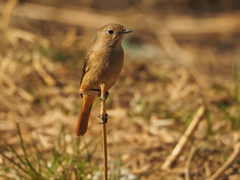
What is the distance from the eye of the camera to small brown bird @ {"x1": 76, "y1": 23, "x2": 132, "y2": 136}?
8.01ft

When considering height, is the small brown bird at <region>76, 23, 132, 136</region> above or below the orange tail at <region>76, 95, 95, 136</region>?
above

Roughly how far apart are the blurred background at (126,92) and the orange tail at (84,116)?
0.22 metres

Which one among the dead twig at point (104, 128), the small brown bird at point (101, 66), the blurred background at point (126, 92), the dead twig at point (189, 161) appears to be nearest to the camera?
the dead twig at point (104, 128)

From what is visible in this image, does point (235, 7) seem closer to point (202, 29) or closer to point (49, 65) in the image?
point (202, 29)

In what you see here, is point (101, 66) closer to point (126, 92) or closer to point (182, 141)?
point (182, 141)

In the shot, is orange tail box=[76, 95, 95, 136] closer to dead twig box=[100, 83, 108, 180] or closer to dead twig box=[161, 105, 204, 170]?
dead twig box=[100, 83, 108, 180]

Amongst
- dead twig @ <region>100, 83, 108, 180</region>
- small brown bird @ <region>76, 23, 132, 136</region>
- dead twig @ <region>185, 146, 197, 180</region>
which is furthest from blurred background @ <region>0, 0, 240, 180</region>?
small brown bird @ <region>76, 23, 132, 136</region>

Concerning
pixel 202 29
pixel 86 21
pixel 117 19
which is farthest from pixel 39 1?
pixel 202 29

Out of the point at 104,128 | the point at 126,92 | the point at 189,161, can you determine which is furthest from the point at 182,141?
the point at 126,92

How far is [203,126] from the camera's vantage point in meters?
4.07

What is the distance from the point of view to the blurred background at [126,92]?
3354mm

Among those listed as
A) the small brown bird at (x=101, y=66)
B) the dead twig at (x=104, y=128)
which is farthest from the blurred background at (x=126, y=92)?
the small brown bird at (x=101, y=66)

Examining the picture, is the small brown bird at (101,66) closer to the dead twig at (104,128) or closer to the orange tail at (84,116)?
the orange tail at (84,116)

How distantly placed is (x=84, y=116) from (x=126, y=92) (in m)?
2.40
